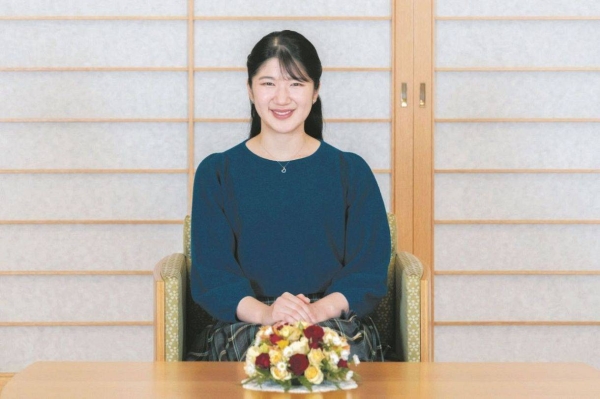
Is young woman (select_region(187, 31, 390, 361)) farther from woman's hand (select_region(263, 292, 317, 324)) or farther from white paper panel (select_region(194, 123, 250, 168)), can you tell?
white paper panel (select_region(194, 123, 250, 168))

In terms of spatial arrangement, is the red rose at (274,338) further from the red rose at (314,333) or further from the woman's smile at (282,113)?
the woman's smile at (282,113)

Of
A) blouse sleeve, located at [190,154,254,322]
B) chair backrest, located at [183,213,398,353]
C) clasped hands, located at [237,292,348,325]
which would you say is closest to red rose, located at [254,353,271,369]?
clasped hands, located at [237,292,348,325]

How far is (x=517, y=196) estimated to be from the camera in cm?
370

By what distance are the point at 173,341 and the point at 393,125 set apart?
150 cm

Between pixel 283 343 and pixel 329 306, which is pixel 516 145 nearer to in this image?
pixel 329 306

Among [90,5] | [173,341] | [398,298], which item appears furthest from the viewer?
[90,5]

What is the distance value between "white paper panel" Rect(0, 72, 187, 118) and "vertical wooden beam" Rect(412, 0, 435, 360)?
0.88m

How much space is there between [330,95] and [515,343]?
1.19 m

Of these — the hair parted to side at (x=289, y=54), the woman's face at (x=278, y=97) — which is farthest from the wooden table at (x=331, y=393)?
the hair parted to side at (x=289, y=54)

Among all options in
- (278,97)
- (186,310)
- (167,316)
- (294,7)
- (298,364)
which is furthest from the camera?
(294,7)

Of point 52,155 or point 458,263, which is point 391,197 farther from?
point 52,155

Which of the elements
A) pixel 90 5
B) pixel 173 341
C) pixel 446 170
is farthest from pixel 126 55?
pixel 173 341

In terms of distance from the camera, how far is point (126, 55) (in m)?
3.66

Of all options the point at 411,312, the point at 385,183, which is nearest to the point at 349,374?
the point at 411,312
